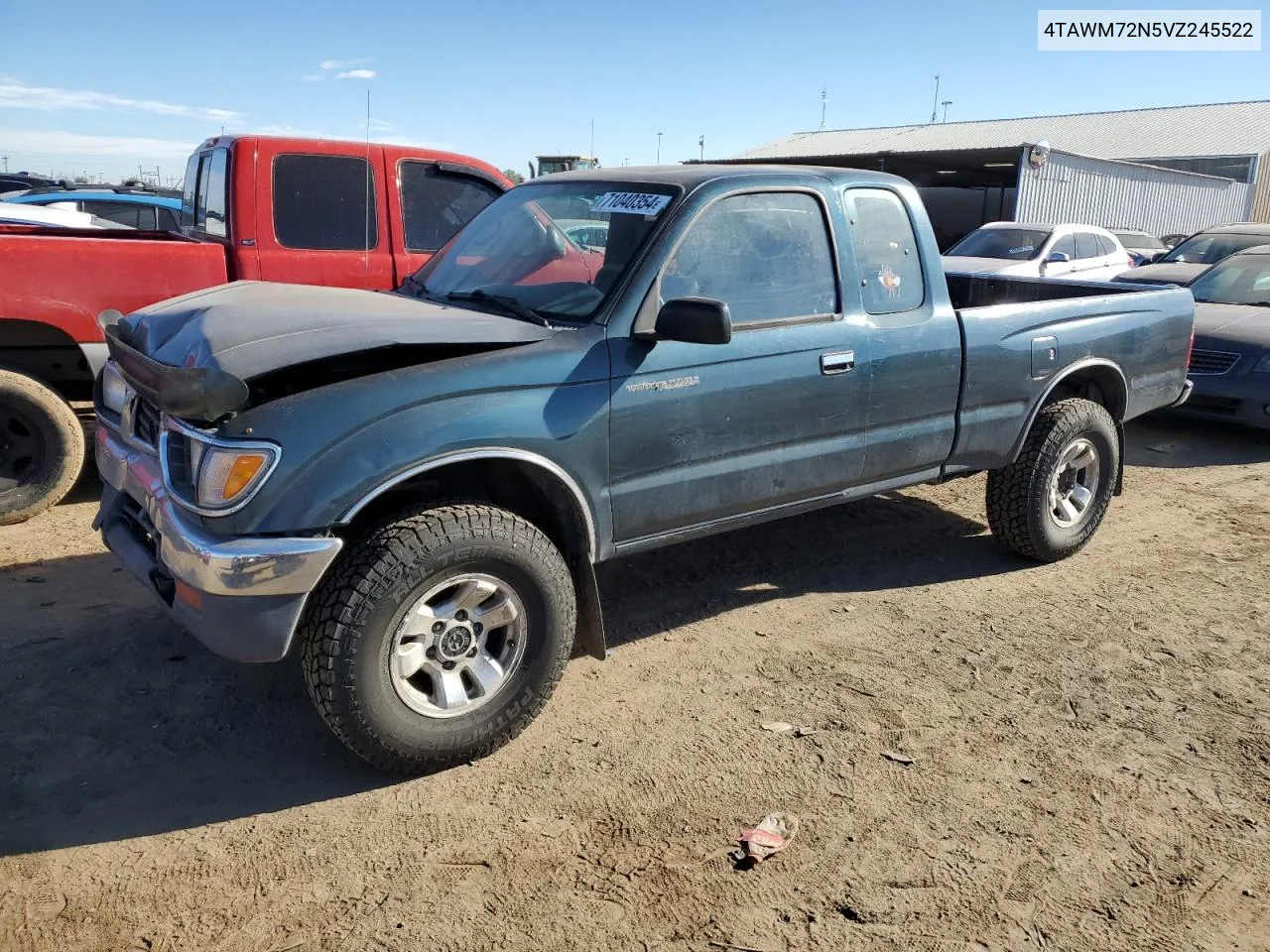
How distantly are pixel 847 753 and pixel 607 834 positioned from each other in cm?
95

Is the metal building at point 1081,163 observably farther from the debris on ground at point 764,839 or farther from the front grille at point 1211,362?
the debris on ground at point 764,839

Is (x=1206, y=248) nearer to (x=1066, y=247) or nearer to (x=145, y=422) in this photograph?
(x=1066, y=247)

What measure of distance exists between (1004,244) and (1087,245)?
1403 millimetres

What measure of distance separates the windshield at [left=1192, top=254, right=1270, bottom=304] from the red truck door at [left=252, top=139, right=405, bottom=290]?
7423 mm

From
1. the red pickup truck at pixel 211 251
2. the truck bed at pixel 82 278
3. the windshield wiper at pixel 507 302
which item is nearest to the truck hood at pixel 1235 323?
the red pickup truck at pixel 211 251

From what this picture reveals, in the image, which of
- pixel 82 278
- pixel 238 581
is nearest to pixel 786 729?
pixel 238 581

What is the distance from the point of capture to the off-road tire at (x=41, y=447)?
5.38 meters

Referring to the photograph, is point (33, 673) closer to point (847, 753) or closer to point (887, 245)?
point (847, 753)

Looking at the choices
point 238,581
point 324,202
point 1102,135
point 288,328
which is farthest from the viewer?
point 1102,135

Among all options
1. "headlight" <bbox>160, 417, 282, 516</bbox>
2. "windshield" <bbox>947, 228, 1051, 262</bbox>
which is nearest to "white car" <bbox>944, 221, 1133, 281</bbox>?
"windshield" <bbox>947, 228, 1051, 262</bbox>

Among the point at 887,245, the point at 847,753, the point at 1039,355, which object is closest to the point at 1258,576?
the point at 1039,355

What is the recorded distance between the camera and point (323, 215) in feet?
20.2

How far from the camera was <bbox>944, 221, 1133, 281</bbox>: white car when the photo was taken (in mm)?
13461

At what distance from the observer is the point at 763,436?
3918mm
